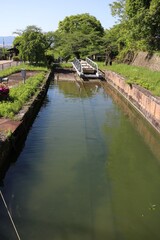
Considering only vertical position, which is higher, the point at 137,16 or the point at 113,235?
the point at 137,16

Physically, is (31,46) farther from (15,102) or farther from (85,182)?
(85,182)

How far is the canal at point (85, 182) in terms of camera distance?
571 cm

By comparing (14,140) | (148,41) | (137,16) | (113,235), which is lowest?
(113,235)

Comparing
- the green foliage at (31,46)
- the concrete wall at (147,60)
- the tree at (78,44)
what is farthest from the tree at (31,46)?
the concrete wall at (147,60)

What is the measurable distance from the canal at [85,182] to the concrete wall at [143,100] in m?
0.49

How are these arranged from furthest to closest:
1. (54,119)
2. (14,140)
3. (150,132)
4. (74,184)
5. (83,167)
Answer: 1. (54,119)
2. (150,132)
3. (14,140)
4. (83,167)
5. (74,184)

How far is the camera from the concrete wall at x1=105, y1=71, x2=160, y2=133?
12.3 meters

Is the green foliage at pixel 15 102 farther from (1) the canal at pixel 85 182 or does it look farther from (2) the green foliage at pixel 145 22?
(2) the green foliage at pixel 145 22

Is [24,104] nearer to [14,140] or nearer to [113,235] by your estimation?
[14,140]

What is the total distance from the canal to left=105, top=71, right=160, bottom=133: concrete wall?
0.49 metres

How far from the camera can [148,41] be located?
23.8 m

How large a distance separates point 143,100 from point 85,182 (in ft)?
27.0

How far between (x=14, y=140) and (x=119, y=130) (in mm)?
4954

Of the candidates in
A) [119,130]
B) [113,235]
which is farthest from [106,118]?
[113,235]
